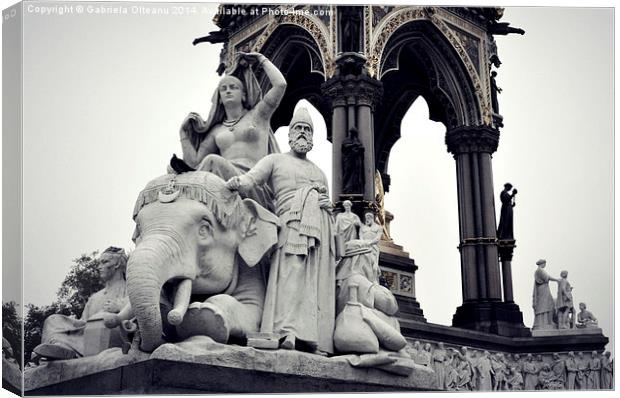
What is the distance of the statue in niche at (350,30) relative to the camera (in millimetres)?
23922

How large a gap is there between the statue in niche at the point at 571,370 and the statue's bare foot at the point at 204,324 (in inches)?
634

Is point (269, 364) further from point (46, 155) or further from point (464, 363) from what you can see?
point (464, 363)

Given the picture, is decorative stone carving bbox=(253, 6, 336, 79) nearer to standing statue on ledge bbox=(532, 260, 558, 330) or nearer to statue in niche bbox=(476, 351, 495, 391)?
standing statue on ledge bbox=(532, 260, 558, 330)

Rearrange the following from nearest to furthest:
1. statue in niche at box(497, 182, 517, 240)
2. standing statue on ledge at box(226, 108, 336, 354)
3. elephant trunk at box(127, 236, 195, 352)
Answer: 1. elephant trunk at box(127, 236, 195, 352)
2. standing statue on ledge at box(226, 108, 336, 354)
3. statue in niche at box(497, 182, 517, 240)

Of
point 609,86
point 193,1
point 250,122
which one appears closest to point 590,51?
point 609,86

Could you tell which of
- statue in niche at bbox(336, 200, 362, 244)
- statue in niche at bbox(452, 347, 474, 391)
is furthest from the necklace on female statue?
statue in niche at bbox(452, 347, 474, 391)

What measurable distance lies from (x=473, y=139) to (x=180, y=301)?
1995 centimetres

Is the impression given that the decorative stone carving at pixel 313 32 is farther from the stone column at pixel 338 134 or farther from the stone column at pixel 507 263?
the stone column at pixel 507 263

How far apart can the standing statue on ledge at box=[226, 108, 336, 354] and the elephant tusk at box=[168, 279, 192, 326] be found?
693 millimetres

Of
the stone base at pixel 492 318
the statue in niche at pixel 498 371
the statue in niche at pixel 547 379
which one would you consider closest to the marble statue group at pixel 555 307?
the stone base at pixel 492 318

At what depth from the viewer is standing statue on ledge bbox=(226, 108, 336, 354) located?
850 cm

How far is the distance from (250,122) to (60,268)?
15.2 feet

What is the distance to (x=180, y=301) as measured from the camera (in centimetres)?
802

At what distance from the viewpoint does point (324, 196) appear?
29.5ft
